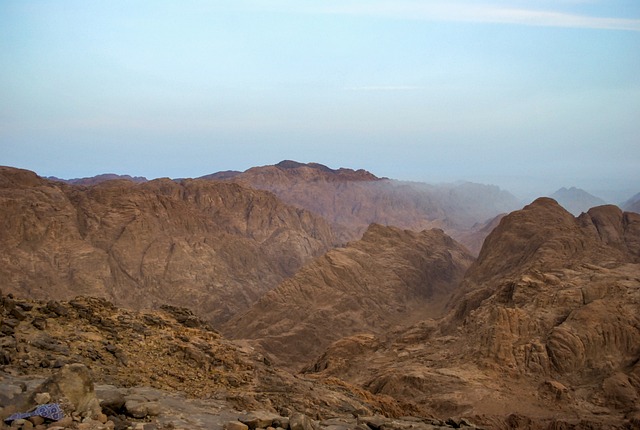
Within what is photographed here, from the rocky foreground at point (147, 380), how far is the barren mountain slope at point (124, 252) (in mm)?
43504

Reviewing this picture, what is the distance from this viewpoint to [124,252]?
67438mm

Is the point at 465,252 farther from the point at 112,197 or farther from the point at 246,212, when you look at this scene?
the point at 112,197

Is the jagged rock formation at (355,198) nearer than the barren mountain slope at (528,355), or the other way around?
the barren mountain slope at (528,355)

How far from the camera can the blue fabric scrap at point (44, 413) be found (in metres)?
8.02

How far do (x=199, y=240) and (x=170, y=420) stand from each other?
6814cm

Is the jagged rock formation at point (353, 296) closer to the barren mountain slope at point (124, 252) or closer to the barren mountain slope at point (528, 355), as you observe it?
the barren mountain slope at point (124, 252)

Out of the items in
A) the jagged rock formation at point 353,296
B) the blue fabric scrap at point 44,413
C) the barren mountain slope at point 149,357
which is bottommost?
the jagged rock formation at point 353,296

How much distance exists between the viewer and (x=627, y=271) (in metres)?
41.6

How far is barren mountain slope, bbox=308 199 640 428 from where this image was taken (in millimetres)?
28891

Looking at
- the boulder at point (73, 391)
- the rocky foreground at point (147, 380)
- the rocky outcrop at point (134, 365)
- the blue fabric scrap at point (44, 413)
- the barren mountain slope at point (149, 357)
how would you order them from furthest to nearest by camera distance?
the barren mountain slope at point (149, 357) < the rocky outcrop at point (134, 365) < the rocky foreground at point (147, 380) < the boulder at point (73, 391) < the blue fabric scrap at point (44, 413)

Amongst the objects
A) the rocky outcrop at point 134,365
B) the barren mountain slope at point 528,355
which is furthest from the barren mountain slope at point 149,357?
the barren mountain slope at point 528,355

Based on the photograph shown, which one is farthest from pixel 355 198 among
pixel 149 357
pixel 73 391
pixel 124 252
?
pixel 73 391

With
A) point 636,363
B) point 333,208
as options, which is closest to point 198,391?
point 636,363

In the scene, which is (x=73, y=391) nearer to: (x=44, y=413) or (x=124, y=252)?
(x=44, y=413)
